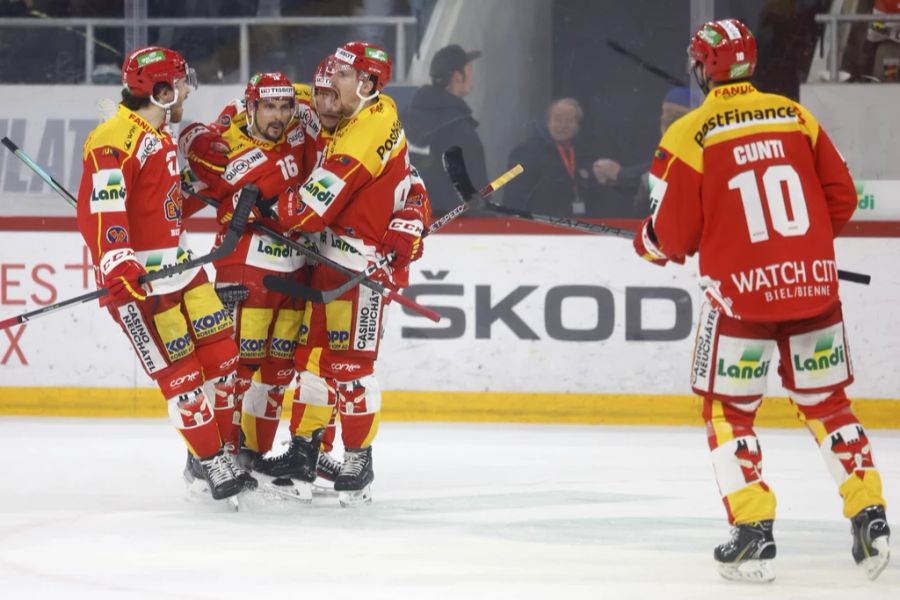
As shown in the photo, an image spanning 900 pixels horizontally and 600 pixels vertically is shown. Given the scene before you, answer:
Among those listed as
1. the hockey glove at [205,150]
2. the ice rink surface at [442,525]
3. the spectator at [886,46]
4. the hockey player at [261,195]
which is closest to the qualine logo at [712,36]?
the ice rink surface at [442,525]

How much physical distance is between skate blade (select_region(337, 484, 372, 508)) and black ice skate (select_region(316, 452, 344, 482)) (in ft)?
0.80

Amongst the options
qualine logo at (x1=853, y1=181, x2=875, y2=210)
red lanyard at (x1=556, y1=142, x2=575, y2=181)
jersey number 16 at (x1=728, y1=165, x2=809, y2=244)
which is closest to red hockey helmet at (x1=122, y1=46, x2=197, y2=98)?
jersey number 16 at (x1=728, y1=165, x2=809, y2=244)

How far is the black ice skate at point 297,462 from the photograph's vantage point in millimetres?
4707

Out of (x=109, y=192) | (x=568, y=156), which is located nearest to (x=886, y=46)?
(x=568, y=156)

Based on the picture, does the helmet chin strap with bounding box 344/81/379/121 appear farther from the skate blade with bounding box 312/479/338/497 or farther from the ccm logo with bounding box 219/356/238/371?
the skate blade with bounding box 312/479/338/497

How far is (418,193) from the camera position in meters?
4.73

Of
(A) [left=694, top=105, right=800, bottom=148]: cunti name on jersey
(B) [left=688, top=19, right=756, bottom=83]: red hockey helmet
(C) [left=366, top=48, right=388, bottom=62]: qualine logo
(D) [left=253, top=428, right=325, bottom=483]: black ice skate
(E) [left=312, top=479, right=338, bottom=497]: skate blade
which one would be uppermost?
(B) [left=688, top=19, right=756, bottom=83]: red hockey helmet

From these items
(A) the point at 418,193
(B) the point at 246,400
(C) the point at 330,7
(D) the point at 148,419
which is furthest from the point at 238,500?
(C) the point at 330,7

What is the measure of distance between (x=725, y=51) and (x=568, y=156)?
2.89m

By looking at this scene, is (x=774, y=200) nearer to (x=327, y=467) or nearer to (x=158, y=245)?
(x=158, y=245)

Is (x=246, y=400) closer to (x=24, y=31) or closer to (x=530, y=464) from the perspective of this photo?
(x=530, y=464)

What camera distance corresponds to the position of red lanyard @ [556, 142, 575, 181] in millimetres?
6445

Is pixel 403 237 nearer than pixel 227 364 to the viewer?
No

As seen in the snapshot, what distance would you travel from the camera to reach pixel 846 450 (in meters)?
3.59
